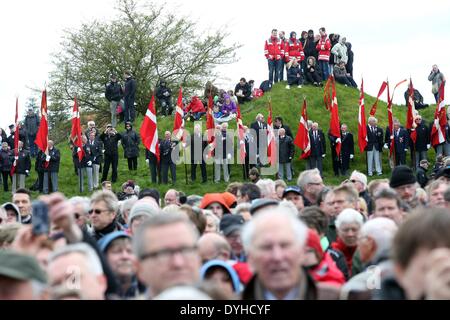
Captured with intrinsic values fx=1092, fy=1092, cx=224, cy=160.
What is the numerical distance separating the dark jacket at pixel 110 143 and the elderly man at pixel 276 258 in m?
25.0

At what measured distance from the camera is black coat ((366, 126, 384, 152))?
29906mm

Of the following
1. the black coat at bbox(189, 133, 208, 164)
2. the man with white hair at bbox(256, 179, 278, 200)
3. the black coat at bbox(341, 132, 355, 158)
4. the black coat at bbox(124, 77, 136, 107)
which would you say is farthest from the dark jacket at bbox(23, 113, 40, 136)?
the man with white hair at bbox(256, 179, 278, 200)

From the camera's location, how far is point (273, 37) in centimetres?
3588

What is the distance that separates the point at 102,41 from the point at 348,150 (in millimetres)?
19568

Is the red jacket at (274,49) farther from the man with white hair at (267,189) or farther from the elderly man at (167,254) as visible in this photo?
the elderly man at (167,254)

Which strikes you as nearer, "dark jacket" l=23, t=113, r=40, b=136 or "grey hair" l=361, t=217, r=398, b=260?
"grey hair" l=361, t=217, r=398, b=260

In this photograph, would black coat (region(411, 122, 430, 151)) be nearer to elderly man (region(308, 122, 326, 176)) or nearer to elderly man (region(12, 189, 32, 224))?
elderly man (region(308, 122, 326, 176))

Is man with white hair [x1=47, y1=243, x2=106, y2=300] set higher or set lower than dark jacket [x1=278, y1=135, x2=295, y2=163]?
lower

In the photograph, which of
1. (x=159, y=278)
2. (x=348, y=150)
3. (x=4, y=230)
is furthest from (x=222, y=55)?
(x=159, y=278)

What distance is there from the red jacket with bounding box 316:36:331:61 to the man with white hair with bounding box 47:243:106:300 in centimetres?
3180

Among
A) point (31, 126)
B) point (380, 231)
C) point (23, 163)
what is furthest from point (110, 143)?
point (380, 231)

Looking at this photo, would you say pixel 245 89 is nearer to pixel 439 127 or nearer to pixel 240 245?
pixel 439 127

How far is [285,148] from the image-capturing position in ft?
97.2

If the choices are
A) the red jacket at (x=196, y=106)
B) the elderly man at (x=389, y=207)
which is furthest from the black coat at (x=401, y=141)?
the elderly man at (x=389, y=207)
